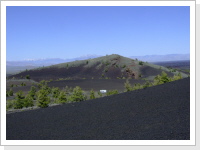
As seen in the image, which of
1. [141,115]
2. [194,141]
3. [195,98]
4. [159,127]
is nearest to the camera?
[194,141]

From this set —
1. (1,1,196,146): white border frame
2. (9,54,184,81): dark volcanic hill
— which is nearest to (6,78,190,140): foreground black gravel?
(1,1,196,146): white border frame

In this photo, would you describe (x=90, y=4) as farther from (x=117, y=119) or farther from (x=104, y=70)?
(x=104, y=70)

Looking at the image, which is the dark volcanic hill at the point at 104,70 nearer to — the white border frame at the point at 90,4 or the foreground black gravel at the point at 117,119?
the foreground black gravel at the point at 117,119

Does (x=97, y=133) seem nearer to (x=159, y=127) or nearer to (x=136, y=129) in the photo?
(x=136, y=129)

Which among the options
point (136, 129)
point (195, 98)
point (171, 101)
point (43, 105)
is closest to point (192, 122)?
point (195, 98)

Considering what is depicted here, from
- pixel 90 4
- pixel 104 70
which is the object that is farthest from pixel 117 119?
pixel 104 70

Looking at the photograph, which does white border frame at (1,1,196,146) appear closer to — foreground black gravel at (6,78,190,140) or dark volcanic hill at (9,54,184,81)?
foreground black gravel at (6,78,190,140)
